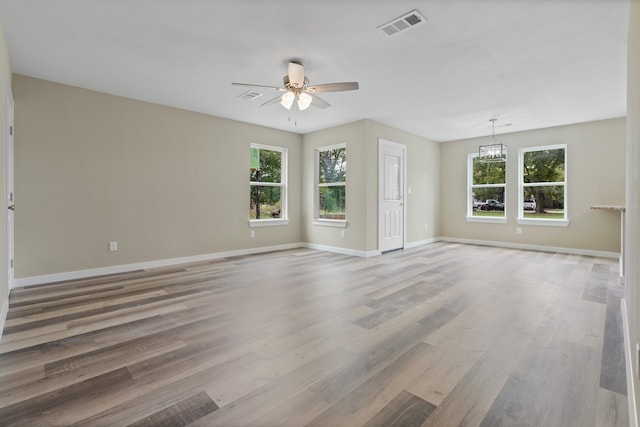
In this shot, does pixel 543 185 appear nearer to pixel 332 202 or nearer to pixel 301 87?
pixel 332 202

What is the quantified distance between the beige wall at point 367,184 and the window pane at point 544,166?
193cm

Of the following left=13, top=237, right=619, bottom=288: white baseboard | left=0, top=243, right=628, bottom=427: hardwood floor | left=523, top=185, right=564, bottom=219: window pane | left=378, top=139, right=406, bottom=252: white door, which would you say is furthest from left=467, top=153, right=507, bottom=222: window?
left=0, top=243, right=628, bottom=427: hardwood floor

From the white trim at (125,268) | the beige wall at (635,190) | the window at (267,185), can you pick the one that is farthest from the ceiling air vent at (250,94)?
the beige wall at (635,190)

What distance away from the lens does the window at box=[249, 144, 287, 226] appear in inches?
241

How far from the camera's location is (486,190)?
7195 millimetres

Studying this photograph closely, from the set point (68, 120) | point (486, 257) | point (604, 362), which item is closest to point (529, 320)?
point (604, 362)

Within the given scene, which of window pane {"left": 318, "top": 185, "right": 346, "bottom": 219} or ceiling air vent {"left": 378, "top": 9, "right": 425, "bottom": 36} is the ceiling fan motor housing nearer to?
ceiling air vent {"left": 378, "top": 9, "right": 425, "bottom": 36}

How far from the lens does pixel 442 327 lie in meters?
2.52

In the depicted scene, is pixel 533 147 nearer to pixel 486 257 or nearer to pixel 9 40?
pixel 486 257

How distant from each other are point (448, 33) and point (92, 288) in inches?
183

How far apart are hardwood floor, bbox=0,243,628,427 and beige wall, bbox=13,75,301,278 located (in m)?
0.63

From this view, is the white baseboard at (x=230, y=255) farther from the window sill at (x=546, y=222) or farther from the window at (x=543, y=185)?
the window at (x=543, y=185)

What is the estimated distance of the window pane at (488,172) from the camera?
6.90 m

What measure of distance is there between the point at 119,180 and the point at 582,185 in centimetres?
798
